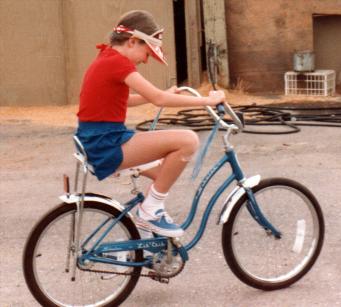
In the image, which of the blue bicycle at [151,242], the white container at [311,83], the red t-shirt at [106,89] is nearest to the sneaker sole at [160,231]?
the blue bicycle at [151,242]

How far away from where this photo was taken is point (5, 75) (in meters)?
12.2

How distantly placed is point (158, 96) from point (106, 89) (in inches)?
10.5

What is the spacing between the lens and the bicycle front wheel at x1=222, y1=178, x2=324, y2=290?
4.39 m

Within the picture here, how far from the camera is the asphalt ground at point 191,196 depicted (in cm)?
451

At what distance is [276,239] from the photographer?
4.55 meters

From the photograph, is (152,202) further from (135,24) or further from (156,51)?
(135,24)

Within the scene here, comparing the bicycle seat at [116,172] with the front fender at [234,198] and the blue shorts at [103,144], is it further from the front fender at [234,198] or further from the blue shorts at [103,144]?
the front fender at [234,198]

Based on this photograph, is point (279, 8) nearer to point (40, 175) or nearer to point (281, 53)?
point (281, 53)

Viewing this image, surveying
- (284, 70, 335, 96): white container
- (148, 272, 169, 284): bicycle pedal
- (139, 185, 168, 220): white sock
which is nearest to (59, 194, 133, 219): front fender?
(139, 185, 168, 220): white sock

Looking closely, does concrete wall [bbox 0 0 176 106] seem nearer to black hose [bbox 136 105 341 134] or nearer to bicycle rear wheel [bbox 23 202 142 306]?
black hose [bbox 136 105 341 134]

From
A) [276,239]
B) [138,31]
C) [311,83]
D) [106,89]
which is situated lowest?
[276,239]

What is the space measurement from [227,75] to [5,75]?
3.38m

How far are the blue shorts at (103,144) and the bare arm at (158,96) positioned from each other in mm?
240

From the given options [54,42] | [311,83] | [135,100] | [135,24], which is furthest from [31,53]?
[135,24]
